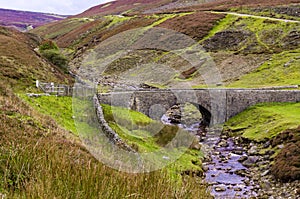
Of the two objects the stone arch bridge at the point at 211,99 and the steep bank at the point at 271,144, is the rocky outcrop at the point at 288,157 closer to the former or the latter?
the steep bank at the point at 271,144

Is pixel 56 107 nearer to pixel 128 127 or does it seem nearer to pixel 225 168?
pixel 128 127

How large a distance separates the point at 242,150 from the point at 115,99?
1199cm

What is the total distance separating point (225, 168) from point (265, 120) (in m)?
10.0

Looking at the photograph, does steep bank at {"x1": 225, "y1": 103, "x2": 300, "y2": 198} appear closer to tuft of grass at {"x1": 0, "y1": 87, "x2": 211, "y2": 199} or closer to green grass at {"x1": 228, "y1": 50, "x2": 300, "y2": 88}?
green grass at {"x1": 228, "y1": 50, "x2": 300, "y2": 88}

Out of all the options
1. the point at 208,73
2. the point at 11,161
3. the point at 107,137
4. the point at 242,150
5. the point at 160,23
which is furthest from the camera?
the point at 160,23

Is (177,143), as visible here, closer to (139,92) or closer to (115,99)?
(115,99)

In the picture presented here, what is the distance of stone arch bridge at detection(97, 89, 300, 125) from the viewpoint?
34594mm

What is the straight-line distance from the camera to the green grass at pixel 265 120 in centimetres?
2777

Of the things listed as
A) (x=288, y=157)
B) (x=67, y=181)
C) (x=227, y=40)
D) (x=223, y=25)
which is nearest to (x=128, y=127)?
(x=288, y=157)

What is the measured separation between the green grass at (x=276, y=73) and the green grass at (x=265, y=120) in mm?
6385

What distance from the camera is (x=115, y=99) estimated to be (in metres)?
32.3

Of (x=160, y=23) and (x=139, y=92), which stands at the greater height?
(x=160, y=23)

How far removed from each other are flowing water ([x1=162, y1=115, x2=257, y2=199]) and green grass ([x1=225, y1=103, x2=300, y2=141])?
6.65ft

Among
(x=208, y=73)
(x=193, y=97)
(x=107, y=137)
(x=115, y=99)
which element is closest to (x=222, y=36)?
(x=208, y=73)
